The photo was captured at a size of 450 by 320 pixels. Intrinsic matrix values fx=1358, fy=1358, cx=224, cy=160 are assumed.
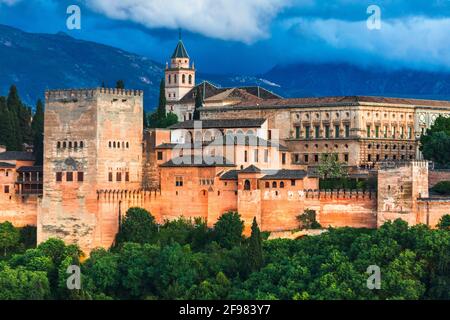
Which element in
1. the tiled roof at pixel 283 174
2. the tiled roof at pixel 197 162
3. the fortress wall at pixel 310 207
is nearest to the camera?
the fortress wall at pixel 310 207

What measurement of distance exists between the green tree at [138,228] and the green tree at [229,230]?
343 cm

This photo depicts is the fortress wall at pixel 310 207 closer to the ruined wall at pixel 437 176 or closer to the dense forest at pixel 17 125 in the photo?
the ruined wall at pixel 437 176

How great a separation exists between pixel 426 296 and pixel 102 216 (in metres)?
16.7

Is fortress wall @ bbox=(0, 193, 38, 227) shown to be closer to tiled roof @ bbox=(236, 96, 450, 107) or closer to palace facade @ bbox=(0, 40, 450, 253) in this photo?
palace facade @ bbox=(0, 40, 450, 253)

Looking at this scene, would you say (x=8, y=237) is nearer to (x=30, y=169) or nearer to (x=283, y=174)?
(x=30, y=169)

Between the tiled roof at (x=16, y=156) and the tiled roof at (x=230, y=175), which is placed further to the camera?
the tiled roof at (x=16, y=156)

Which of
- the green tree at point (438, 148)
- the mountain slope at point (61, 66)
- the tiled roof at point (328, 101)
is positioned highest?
the mountain slope at point (61, 66)

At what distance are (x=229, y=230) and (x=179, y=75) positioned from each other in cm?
3500

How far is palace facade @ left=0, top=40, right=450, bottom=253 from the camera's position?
6125 centimetres

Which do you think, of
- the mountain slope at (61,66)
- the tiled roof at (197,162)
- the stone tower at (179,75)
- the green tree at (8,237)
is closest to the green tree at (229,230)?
the tiled roof at (197,162)

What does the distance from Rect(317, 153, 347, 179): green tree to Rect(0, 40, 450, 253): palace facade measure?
32.1 inches

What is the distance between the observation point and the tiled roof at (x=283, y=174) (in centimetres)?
6194

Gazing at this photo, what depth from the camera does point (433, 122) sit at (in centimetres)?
7694
